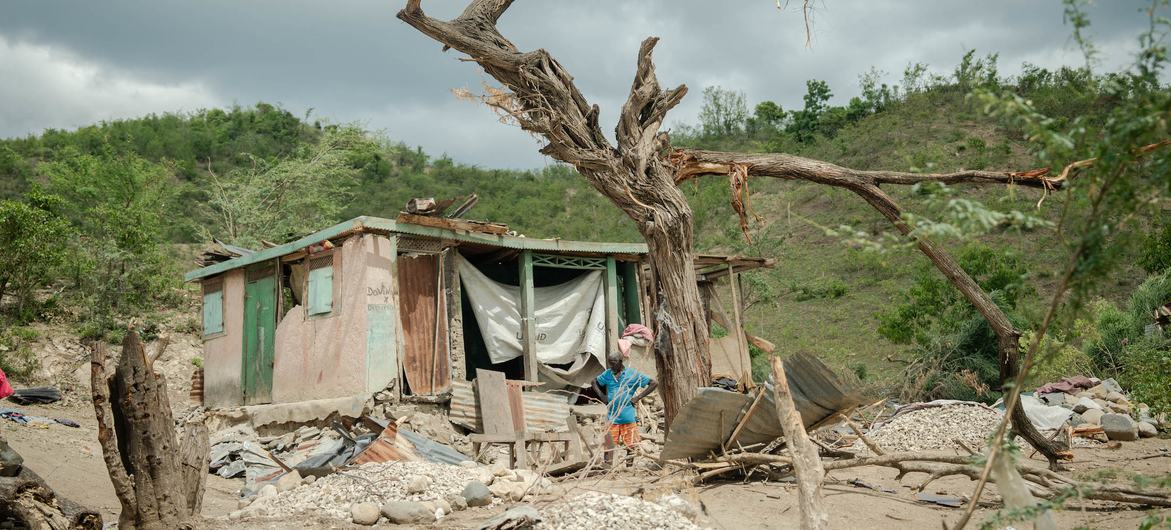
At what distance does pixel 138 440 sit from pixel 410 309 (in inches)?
236

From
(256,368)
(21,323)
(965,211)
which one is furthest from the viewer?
(21,323)

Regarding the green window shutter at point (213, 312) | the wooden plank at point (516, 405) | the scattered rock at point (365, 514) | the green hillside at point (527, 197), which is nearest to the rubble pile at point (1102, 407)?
the green hillside at point (527, 197)

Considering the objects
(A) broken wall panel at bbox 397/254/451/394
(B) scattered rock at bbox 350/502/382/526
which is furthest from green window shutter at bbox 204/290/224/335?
(B) scattered rock at bbox 350/502/382/526

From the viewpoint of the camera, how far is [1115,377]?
12.4 m

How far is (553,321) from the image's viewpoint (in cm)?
1215

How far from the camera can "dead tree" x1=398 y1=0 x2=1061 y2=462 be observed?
565 centimetres

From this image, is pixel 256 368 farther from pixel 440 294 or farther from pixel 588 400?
pixel 588 400

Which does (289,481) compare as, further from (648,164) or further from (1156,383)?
(1156,383)

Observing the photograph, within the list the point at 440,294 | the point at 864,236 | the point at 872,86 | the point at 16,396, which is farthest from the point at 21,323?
the point at 872,86

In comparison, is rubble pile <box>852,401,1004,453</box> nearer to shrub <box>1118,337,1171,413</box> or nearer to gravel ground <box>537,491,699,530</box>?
shrub <box>1118,337,1171,413</box>

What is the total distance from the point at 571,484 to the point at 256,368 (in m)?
7.49

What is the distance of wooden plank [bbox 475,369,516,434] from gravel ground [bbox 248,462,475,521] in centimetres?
267

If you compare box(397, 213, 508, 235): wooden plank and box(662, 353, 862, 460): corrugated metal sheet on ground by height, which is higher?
box(397, 213, 508, 235): wooden plank

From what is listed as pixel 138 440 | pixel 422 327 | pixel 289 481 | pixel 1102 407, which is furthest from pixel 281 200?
pixel 1102 407
